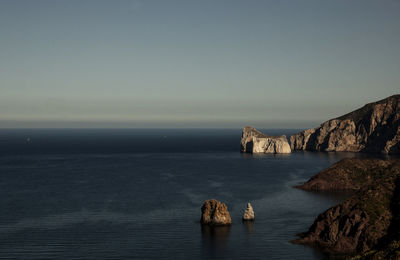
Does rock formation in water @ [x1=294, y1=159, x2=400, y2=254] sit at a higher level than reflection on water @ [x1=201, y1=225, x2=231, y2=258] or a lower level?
higher

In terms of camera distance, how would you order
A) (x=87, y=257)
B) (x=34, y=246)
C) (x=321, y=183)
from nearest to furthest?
(x=87, y=257)
(x=34, y=246)
(x=321, y=183)

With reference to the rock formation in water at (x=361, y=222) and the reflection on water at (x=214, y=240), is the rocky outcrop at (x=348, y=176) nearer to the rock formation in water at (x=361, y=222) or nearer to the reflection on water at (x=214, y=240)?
the rock formation in water at (x=361, y=222)

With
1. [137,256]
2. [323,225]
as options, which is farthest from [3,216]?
[323,225]

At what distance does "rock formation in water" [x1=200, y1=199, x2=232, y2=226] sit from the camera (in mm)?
95625

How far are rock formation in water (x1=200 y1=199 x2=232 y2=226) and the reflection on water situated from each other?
1820mm

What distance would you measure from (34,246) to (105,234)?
14.1 meters

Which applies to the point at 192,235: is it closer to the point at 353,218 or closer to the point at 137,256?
the point at 137,256

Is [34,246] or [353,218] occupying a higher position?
[353,218]

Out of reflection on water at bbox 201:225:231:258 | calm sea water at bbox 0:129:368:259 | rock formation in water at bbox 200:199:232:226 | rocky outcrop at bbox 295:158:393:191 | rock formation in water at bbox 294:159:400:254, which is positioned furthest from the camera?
rocky outcrop at bbox 295:158:393:191

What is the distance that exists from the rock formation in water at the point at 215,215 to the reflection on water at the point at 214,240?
182 centimetres

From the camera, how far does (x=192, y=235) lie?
291 feet

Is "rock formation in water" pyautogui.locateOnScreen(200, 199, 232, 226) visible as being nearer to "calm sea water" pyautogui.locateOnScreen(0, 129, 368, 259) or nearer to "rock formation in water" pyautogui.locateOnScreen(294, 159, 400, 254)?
"calm sea water" pyautogui.locateOnScreen(0, 129, 368, 259)

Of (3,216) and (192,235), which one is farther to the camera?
(3,216)

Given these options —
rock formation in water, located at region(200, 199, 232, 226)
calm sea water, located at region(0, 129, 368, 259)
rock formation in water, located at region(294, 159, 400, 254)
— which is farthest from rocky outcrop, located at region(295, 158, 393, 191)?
rock formation in water, located at region(200, 199, 232, 226)
